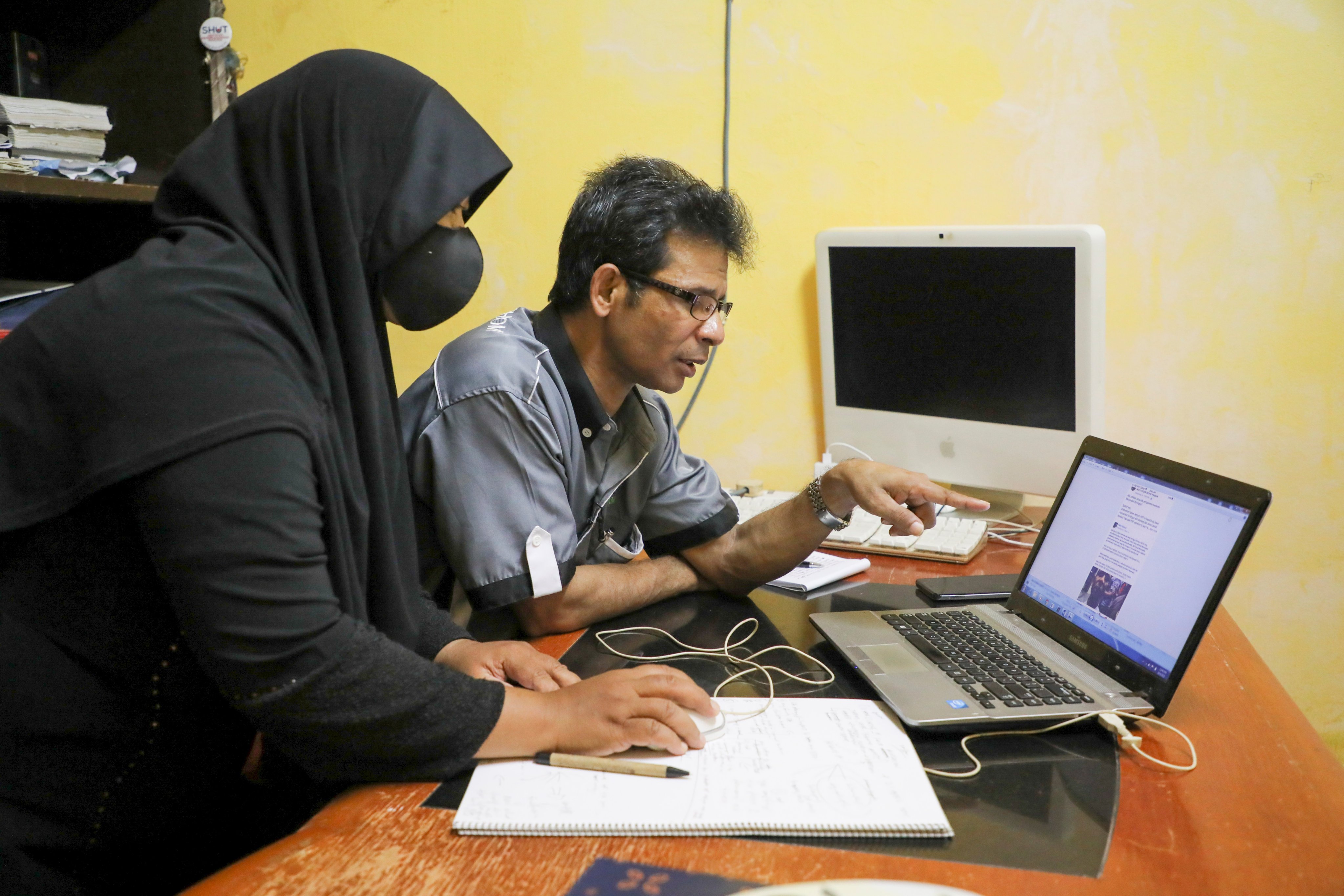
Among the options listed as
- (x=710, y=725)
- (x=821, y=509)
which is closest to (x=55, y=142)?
(x=821, y=509)

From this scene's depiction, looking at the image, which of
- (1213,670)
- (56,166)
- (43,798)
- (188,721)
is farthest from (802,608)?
(56,166)

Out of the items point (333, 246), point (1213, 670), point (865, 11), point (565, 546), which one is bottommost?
point (1213, 670)

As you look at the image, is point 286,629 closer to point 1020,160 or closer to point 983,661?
point 983,661

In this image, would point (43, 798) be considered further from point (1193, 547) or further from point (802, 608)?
point (1193, 547)

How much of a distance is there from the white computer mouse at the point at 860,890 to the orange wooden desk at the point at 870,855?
184mm

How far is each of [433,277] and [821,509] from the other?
67 cm

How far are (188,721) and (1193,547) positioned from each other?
99cm

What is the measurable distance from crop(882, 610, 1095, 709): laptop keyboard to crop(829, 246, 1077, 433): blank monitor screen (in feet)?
2.03

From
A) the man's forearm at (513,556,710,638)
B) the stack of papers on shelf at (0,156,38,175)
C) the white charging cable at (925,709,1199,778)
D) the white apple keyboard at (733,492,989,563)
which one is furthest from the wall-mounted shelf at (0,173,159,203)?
the white charging cable at (925,709,1199,778)

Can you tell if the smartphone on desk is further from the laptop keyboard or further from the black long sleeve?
the black long sleeve

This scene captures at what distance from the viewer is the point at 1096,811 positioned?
797mm

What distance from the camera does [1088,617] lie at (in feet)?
3.52

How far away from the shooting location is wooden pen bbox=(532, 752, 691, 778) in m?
0.82

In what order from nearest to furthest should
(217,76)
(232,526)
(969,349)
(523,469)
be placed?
(232,526), (523,469), (969,349), (217,76)
